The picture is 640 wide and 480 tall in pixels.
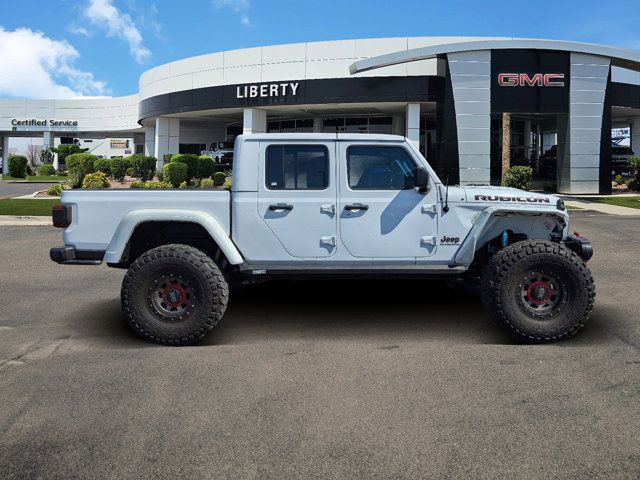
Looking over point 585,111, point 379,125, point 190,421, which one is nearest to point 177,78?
point 379,125

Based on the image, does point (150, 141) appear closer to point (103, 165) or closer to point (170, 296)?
point (103, 165)

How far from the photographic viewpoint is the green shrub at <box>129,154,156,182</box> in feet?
109

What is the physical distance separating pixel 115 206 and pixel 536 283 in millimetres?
3986

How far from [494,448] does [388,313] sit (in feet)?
9.75

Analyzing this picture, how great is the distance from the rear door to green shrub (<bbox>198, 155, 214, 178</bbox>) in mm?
26189

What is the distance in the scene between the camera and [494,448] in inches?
125

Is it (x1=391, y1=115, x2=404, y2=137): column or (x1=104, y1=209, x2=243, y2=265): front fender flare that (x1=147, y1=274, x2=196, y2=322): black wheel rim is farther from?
(x1=391, y1=115, x2=404, y2=137): column

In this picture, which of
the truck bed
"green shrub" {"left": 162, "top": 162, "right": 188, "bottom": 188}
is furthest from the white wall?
the truck bed

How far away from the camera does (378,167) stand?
5.43m

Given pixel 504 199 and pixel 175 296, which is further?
pixel 504 199

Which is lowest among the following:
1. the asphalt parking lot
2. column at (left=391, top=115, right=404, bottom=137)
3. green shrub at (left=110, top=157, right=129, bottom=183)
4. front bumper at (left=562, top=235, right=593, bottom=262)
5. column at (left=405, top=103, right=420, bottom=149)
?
the asphalt parking lot

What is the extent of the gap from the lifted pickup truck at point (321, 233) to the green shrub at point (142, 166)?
2938 cm

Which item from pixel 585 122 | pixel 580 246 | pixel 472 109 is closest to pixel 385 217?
pixel 580 246

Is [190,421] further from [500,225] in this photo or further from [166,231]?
[500,225]
